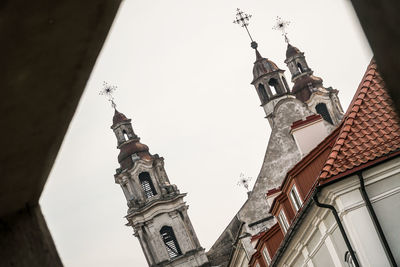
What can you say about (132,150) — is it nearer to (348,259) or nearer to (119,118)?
(119,118)

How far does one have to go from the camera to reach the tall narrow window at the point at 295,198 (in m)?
20.3

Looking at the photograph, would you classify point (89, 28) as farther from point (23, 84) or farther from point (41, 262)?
point (41, 262)

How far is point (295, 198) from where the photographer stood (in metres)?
20.7

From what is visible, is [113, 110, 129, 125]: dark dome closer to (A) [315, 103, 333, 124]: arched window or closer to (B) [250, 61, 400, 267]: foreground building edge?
(A) [315, 103, 333, 124]: arched window

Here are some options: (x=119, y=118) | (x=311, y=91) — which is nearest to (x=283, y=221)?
(x=119, y=118)

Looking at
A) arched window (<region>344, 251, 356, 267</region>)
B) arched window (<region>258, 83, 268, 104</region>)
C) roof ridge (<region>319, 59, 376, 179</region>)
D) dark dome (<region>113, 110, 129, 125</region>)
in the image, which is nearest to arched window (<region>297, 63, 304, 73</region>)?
arched window (<region>258, 83, 268, 104</region>)

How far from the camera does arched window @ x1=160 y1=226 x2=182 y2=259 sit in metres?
50.1

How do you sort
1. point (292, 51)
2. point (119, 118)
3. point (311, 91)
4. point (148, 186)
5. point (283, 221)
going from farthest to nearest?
point (292, 51) → point (311, 91) → point (119, 118) → point (148, 186) → point (283, 221)

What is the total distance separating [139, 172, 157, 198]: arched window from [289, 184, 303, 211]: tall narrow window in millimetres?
29469

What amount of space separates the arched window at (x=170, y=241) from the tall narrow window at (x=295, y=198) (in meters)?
29.3

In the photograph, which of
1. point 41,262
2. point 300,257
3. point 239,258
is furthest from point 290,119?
point 41,262

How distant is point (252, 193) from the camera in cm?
3962

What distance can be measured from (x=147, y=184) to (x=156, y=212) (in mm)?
1915

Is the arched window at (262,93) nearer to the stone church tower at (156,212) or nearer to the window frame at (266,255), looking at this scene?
the stone church tower at (156,212)
